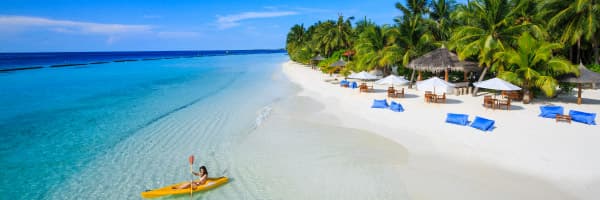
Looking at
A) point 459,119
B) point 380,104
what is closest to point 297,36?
point 380,104

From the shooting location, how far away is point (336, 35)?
40281 millimetres

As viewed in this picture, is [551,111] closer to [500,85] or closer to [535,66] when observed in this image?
Result: [500,85]

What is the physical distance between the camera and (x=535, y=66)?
13500 millimetres

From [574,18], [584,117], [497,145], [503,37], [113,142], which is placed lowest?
[113,142]

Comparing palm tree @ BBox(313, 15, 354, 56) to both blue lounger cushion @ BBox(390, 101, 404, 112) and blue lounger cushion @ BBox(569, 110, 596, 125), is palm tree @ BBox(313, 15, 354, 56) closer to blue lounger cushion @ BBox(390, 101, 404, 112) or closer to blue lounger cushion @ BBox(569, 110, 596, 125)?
blue lounger cushion @ BBox(390, 101, 404, 112)

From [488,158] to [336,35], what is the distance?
33.8m

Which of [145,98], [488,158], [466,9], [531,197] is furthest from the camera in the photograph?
[145,98]

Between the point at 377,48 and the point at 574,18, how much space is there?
10987mm

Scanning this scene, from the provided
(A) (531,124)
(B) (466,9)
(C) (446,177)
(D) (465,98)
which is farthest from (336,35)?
(C) (446,177)

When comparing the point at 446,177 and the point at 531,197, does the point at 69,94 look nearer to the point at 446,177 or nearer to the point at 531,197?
the point at 446,177

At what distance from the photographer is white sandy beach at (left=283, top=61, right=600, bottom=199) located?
648 cm

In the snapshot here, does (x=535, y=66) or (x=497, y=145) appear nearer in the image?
(x=497, y=145)

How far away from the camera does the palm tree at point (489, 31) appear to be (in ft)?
A: 48.5

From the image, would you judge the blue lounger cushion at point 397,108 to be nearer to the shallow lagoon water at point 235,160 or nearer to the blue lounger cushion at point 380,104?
the blue lounger cushion at point 380,104
